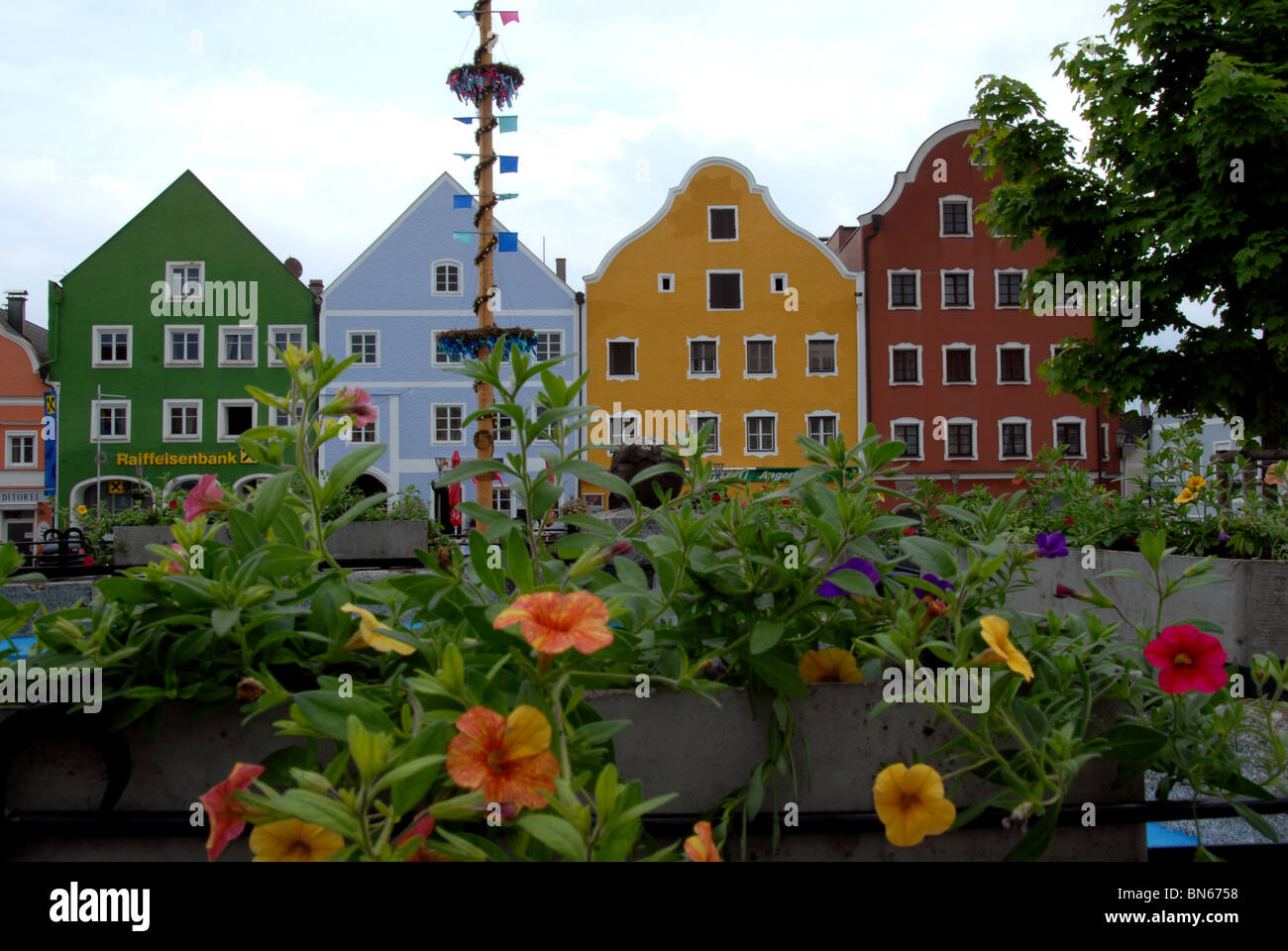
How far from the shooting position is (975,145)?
1248 centimetres

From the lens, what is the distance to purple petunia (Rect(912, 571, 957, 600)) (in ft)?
2.69

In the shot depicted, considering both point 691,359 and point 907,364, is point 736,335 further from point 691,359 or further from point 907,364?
point 907,364

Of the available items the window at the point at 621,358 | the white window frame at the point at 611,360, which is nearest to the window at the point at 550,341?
the white window frame at the point at 611,360

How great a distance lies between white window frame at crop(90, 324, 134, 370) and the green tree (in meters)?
20.3

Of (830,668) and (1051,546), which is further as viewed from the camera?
(1051,546)

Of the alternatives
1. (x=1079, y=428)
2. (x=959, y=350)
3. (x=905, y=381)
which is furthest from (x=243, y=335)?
(x=1079, y=428)

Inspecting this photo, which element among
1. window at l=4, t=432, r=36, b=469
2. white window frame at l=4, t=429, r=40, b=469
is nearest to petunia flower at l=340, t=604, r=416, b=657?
white window frame at l=4, t=429, r=40, b=469

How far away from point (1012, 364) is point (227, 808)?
23600 mm

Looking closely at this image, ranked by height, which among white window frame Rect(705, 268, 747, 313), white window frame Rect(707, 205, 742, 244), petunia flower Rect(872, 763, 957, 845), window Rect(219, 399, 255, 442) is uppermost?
white window frame Rect(707, 205, 742, 244)

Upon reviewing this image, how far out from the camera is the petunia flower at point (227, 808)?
0.52m

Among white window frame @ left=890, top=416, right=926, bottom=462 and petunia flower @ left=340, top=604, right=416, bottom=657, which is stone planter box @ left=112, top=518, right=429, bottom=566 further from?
white window frame @ left=890, top=416, right=926, bottom=462

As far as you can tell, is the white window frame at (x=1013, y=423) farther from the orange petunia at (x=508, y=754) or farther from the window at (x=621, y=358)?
the orange petunia at (x=508, y=754)

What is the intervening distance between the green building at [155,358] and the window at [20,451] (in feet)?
5.49

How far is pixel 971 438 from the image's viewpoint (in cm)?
2200
